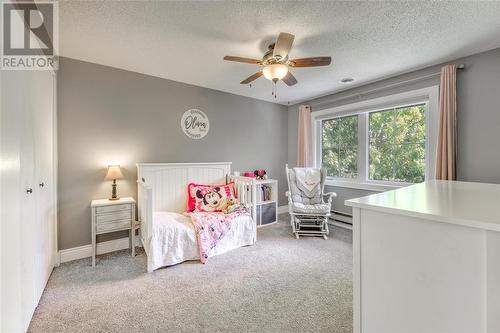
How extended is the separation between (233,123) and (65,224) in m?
2.66

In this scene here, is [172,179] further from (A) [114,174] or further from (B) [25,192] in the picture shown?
(B) [25,192]

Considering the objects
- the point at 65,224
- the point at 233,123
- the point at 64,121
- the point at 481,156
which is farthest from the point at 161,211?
the point at 481,156

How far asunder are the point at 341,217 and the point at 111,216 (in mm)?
3294

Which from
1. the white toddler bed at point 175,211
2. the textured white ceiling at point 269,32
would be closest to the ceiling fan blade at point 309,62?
the textured white ceiling at point 269,32

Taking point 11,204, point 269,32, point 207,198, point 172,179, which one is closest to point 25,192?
point 11,204

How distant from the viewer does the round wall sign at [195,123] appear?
3.35m

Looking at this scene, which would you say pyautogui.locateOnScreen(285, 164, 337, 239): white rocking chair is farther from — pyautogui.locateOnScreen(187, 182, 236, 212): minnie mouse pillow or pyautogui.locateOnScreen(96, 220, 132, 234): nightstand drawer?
pyautogui.locateOnScreen(96, 220, 132, 234): nightstand drawer

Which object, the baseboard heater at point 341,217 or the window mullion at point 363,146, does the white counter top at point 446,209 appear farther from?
the baseboard heater at point 341,217

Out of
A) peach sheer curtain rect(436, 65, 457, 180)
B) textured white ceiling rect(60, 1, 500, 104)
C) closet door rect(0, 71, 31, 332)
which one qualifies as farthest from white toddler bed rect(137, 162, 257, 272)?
peach sheer curtain rect(436, 65, 457, 180)

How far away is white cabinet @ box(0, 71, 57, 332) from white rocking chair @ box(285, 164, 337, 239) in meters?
2.72

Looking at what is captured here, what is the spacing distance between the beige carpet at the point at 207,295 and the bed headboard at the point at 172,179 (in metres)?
0.77

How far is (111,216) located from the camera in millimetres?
2469

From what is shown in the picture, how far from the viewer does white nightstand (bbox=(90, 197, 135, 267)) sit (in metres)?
2.37

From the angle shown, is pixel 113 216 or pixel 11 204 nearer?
pixel 11 204
